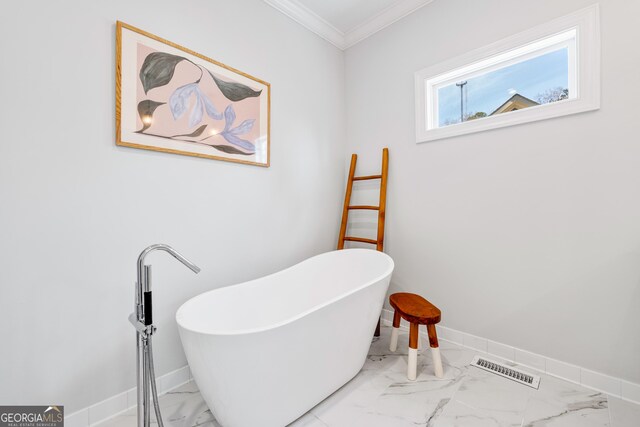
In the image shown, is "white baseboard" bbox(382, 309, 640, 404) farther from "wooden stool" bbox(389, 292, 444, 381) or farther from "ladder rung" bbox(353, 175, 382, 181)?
"ladder rung" bbox(353, 175, 382, 181)

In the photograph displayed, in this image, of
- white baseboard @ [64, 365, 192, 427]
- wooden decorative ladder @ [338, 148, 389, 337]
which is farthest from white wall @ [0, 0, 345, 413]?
wooden decorative ladder @ [338, 148, 389, 337]

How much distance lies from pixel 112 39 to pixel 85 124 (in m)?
0.48

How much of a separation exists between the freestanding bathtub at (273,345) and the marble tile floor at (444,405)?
11cm

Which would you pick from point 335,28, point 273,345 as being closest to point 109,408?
point 273,345

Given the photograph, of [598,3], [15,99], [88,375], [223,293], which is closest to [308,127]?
[223,293]

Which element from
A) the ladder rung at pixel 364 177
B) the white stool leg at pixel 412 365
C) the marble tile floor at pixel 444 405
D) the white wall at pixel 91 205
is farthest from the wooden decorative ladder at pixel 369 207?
the white wall at pixel 91 205

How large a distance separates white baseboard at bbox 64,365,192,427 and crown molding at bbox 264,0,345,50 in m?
2.74

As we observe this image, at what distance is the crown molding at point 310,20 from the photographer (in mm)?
2170

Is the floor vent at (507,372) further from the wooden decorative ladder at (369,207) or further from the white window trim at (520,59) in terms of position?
the white window trim at (520,59)

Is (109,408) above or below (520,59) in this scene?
below

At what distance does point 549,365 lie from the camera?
1673mm

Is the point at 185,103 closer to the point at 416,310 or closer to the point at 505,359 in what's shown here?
the point at 416,310

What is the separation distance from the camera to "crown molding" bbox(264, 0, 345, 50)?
7.12 ft

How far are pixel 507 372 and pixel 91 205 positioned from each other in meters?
2.57
